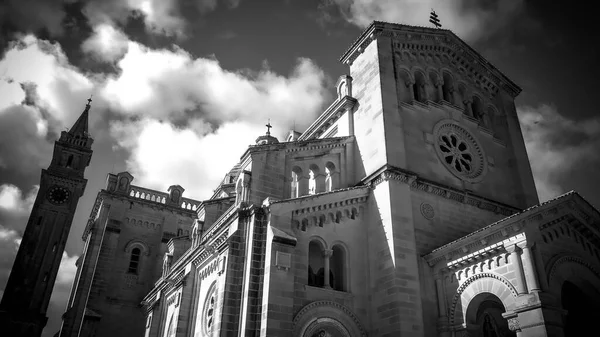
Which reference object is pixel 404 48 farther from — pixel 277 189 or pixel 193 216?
pixel 193 216

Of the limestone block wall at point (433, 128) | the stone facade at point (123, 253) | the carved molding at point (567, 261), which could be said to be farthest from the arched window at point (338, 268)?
the stone facade at point (123, 253)

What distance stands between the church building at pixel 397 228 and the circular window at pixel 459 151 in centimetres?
9

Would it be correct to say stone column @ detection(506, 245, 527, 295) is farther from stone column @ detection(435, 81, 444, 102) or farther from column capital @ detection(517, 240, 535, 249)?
stone column @ detection(435, 81, 444, 102)

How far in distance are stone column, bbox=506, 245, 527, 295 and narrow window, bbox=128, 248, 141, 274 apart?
96.6ft

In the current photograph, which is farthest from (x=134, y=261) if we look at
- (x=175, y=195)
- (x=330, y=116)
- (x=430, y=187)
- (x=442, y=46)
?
(x=442, y=46)

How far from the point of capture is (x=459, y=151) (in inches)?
958

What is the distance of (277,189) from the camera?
20328mm

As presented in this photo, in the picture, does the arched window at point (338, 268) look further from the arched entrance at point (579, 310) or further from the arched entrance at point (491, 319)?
the arched entrance at point (579, 310)

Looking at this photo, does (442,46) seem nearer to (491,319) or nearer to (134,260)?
(491,319)

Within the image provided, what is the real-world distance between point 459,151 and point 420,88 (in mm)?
4229

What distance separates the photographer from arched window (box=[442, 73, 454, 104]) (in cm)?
2627

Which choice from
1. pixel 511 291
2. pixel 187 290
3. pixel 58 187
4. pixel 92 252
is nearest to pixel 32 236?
pixel 58 187

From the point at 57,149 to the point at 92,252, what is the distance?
69.2 feet

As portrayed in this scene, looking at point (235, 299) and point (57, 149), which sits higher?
point (57, 149)
